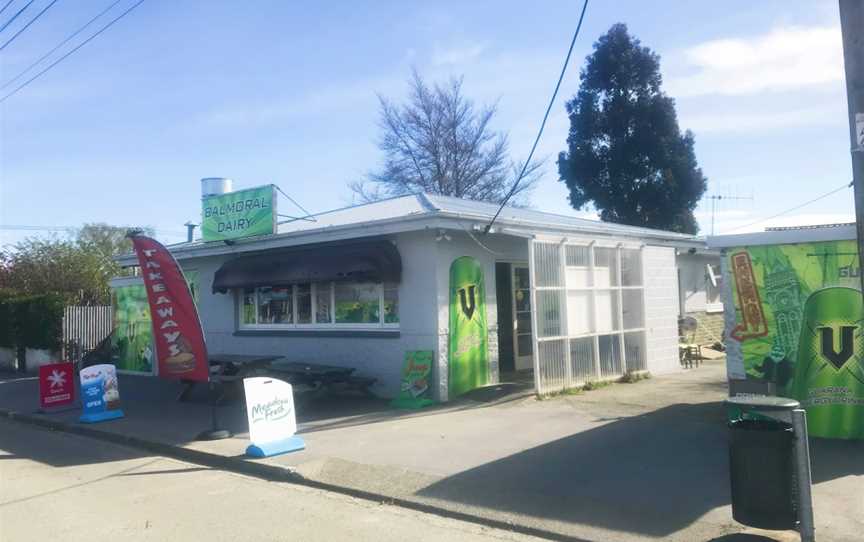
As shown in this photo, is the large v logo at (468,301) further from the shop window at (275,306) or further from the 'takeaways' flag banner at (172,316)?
the 'takeaways' flag banner at (172,316)

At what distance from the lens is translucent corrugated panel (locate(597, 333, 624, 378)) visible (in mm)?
13594

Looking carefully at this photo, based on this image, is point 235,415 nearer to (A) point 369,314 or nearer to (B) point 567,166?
(A) point 369,314

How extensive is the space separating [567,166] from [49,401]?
25.9 meters

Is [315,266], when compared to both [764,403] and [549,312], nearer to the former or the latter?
[549,312]

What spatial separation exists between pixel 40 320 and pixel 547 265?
15.3 meters

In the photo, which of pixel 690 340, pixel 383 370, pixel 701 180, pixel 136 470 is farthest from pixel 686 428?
pixel 701 180

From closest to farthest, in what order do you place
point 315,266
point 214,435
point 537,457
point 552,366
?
point 537,457, point 214,435, point 552,366, point 315,266

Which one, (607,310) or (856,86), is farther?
(607,310)

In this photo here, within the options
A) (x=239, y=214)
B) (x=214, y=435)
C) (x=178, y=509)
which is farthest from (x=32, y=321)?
(x=178, y=509)

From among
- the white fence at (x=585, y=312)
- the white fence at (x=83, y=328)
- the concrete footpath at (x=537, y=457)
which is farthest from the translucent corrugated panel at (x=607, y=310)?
the white fence at (x=83, y=328)

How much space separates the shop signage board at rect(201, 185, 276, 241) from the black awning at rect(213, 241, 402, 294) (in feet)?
1.96

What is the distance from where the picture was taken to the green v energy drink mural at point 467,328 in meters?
12.1

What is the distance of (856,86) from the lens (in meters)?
5.32

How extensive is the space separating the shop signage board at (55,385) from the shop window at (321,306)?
3.70 meters
